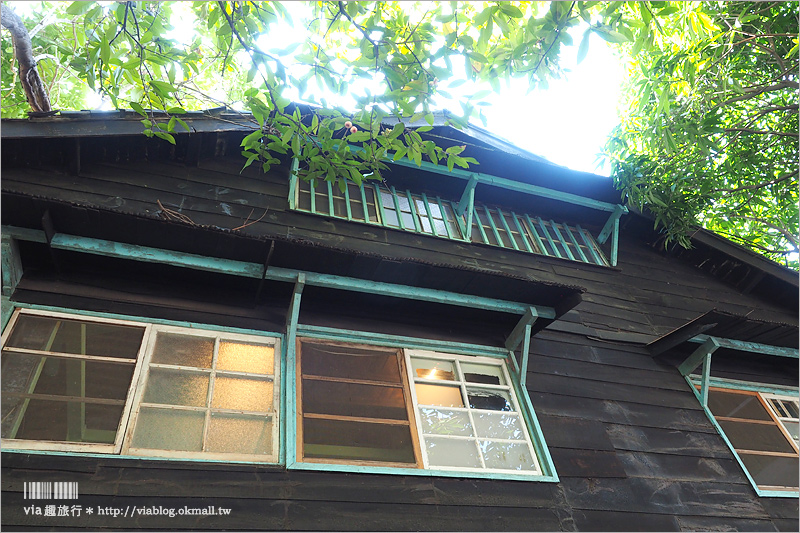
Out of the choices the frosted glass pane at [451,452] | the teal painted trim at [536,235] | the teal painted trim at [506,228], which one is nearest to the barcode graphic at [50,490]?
the frosted glass pane at [451,452]

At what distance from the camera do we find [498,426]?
4770 millimetres

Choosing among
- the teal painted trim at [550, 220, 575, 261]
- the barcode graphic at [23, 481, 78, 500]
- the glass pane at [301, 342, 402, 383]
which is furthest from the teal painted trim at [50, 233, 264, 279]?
the teal painted trim at [550, 220, 575, 261]

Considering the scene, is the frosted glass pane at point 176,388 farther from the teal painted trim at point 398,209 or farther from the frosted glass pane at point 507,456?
the teal painted trim at point 398,209

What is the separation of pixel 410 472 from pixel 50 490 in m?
2.38

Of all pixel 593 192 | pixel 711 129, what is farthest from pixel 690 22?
pixel 593 192

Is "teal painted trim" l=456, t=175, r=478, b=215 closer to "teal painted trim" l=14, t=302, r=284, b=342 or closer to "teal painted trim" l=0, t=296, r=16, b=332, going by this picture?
"teal painted trim" l=14, t=302, r=284, b=342

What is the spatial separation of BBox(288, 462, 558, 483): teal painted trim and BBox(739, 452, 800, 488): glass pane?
2.62 metres

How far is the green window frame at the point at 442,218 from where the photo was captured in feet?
21.6

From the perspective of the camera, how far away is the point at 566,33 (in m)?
3.57

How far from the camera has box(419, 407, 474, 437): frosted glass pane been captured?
4527 millimetres

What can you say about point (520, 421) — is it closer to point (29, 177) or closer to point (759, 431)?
point (759, 431)

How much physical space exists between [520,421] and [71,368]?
3739 millimetres

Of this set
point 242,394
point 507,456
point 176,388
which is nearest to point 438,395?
point 507,456


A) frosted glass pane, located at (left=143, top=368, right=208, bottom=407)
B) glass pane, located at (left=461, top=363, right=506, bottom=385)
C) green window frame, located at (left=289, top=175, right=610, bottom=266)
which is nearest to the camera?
frosted glass pane, located at (left=143, top=368, right=208, bottom=407)
